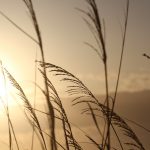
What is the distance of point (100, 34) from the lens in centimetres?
309

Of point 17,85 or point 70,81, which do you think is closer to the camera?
point 70,81

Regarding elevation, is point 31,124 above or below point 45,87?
below

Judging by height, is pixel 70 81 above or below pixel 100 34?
below

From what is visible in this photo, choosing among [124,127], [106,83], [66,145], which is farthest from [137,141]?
[106,83]

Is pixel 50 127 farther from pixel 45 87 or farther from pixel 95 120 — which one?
pixel 95 120

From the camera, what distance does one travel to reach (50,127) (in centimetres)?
298

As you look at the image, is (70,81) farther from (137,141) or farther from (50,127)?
(137,141)

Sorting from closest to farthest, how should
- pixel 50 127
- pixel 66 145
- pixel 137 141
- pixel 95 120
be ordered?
pixel 137 141, pixel 66 145, pixel 50 127, pixel 95 120

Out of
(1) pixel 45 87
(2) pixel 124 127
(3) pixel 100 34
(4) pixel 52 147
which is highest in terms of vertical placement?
(3) pixel 100 34

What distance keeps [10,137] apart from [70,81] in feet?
2.85

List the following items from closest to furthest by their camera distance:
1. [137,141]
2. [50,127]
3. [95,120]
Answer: [137,141], [50,127], [95,120]

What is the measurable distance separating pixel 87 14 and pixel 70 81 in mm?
768

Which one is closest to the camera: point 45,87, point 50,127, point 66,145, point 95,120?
point 66,145

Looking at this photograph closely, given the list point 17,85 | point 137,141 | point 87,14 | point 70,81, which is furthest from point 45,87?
point 137,141
